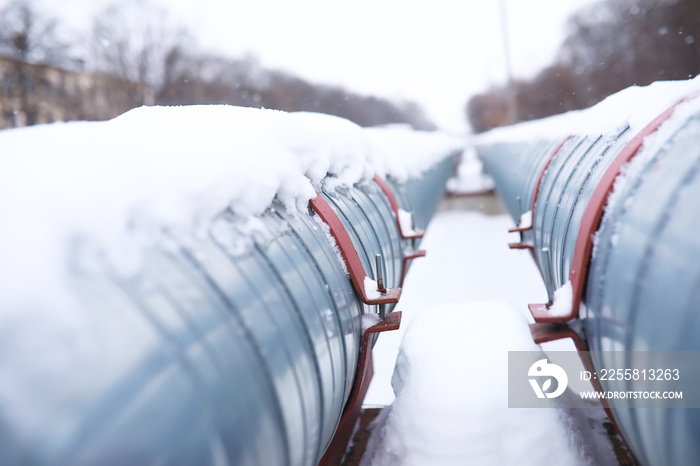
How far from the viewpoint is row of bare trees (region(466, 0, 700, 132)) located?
2827 cm

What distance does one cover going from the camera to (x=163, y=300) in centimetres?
133

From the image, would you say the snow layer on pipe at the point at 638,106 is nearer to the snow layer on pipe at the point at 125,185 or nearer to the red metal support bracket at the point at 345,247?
the red metal support bracket at the point at 345,247

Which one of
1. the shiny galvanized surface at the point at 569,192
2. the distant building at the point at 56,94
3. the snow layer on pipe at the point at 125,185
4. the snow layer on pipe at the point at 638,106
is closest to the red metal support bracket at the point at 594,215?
the snow layer on pipe at the point at 638,106

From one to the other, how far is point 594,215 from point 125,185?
1.76 meters

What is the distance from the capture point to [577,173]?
295 centimetres

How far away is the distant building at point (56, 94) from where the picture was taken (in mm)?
22922

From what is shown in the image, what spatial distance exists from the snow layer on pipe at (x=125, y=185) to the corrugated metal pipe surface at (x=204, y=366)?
8cm

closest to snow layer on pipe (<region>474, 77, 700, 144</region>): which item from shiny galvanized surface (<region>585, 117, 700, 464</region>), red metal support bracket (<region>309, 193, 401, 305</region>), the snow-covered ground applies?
shiny galvanized surface (<region>585, 117, 700, 464</region>)

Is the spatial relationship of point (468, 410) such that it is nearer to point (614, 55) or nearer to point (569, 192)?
point (569, 192)

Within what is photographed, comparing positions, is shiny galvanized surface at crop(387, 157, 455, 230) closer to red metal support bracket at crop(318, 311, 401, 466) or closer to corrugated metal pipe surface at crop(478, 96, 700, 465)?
red metal support bracket at crop(318, 311, 401, 466)

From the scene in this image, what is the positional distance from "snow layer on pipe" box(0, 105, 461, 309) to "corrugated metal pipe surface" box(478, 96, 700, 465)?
4.25 feet

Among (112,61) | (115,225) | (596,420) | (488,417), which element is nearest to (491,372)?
(488,417)

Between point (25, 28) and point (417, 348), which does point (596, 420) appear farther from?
point (25, 28)

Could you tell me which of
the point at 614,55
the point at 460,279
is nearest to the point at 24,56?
the point at 460,279
